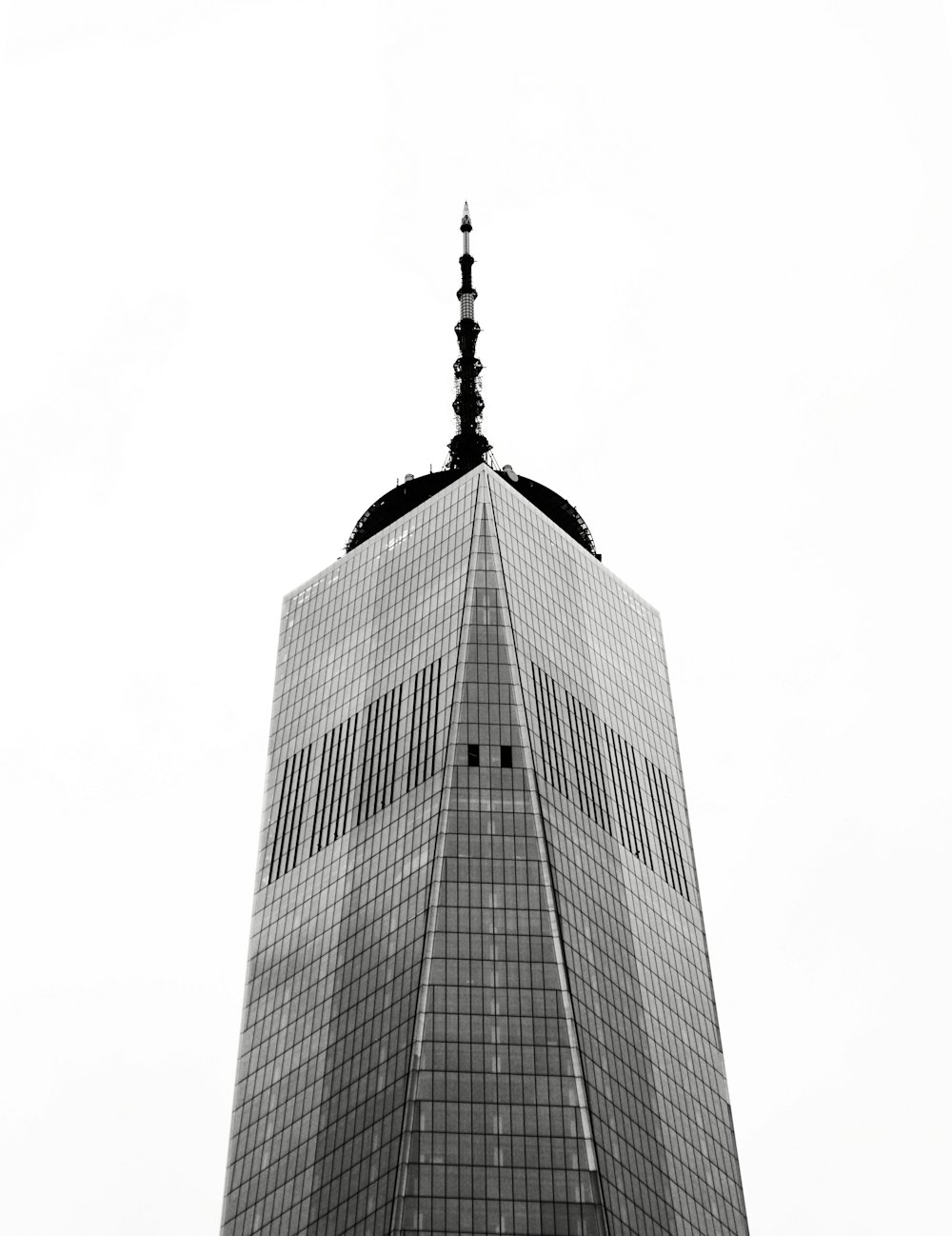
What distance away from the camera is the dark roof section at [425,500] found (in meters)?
190

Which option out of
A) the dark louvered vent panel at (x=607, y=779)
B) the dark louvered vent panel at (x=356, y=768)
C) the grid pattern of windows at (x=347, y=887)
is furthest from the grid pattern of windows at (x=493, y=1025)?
the dark louvered vent panel at (x=607, y=779)

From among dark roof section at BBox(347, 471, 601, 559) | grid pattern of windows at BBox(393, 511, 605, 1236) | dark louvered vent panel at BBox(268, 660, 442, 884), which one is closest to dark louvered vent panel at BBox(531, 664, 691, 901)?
grid pattern of windows at BBox(393, 511, 605, 1236)

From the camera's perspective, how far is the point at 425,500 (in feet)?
616

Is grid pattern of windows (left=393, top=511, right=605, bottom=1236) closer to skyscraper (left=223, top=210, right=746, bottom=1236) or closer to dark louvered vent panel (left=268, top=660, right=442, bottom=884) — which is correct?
skyscraper (left=223, top=210, right=746, bottom=1236)

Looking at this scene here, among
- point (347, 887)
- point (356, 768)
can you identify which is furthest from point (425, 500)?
point (347, 887)

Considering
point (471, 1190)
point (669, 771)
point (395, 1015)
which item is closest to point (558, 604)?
point (669, 771)

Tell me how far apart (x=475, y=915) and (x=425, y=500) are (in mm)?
50321

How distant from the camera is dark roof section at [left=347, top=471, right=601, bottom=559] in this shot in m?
190

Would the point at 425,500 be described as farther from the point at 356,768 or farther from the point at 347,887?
the point at 347,887

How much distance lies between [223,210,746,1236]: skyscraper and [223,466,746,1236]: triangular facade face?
8.6 inches

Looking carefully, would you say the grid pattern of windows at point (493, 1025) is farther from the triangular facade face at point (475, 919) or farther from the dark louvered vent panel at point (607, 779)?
the dark louvered vent panel at point (607, 779)

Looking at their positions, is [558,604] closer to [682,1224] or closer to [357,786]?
[357,786]

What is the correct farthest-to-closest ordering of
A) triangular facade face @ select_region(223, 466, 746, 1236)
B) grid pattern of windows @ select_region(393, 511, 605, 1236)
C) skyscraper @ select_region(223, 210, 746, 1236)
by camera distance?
skyscraper @ select_region(223, 210, 746, 1236) → triangular facade face @ select_region(223, 466, 746, 1236) → grid pattern of windows @ select_region(393, 511, 605, 1236)

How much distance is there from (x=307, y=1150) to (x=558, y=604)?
173 feet
